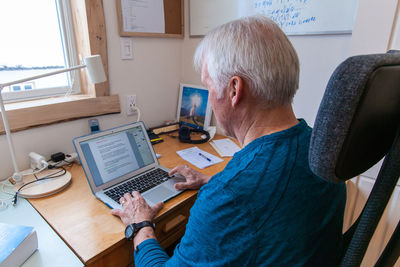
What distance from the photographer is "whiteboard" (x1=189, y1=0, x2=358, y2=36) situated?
3.90 feet

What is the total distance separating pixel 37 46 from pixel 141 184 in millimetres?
958

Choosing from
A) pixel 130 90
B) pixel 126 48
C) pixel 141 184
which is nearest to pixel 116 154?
pixel 141 184

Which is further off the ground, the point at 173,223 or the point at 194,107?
the point at 194,107

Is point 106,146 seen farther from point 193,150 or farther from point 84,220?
point 193,150

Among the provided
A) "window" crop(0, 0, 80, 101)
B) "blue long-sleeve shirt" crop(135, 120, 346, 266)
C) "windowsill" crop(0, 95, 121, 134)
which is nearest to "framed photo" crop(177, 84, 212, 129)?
"windowsill" crop(0, 95, 121, 134)

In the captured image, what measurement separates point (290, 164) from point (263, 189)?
0.10m

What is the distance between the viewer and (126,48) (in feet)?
5.05

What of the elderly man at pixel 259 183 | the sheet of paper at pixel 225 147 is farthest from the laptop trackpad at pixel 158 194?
the sheet of paper at pixel 225 147

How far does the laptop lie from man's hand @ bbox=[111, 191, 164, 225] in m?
0.04

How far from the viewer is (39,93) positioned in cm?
136

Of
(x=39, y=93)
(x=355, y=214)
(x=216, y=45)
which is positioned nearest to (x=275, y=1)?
(x=216, y=45)

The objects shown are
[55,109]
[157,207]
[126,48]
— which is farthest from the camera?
[126,48]

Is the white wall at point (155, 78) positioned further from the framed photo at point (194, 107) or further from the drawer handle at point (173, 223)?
the drawer handle at point (173, 223)

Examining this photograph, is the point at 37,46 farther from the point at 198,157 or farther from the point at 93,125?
the point at 198,157
